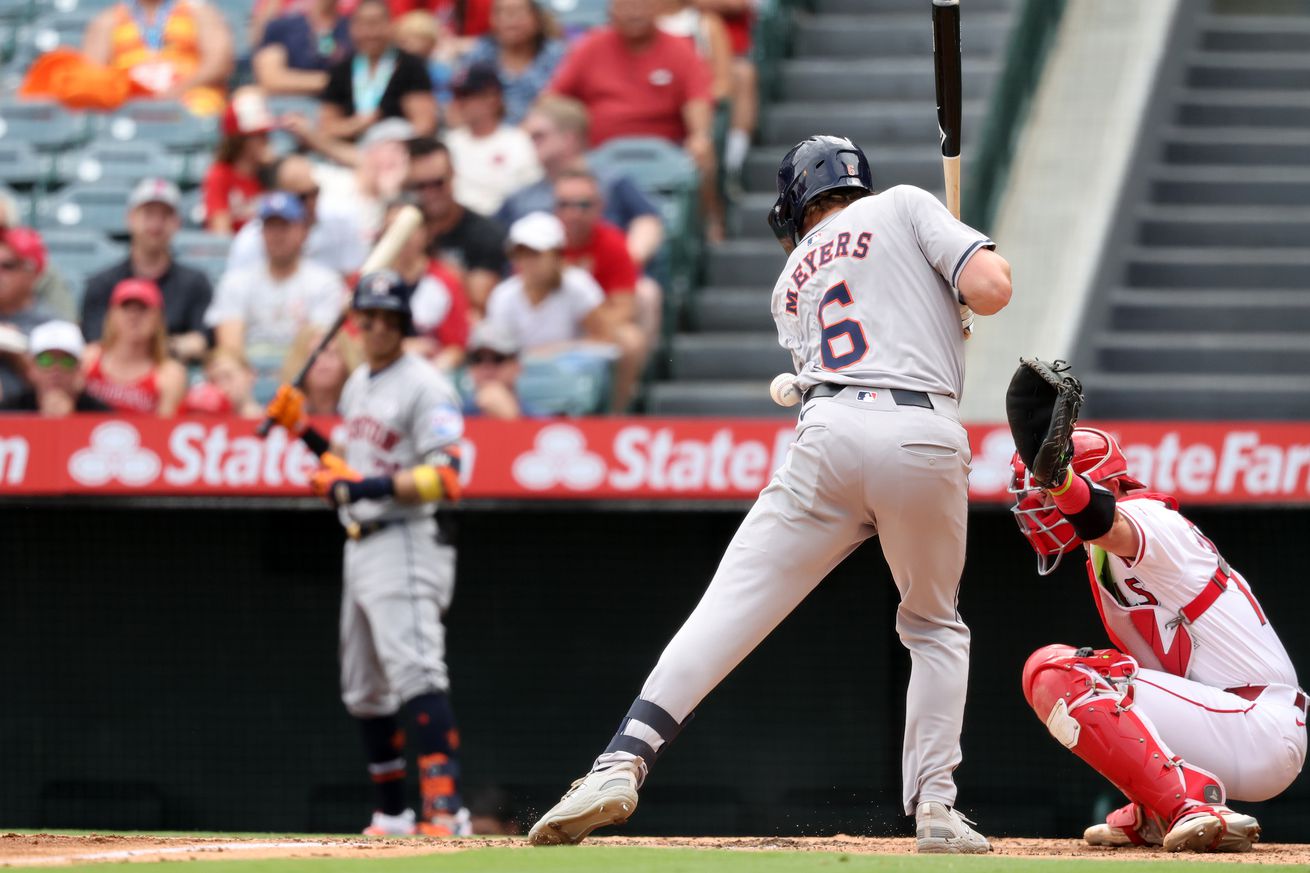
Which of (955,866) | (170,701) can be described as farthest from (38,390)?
(955,866)

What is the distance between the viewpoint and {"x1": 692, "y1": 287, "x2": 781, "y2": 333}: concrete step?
870 centimetres

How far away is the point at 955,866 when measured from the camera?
11.4ft

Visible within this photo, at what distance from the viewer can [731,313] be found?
28.6 feet

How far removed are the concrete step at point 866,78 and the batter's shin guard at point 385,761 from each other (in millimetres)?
4822

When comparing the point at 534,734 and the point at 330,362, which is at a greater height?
the point at 330,362

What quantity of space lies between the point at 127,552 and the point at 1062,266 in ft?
14.4

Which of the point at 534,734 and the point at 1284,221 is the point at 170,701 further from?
the point at 1284,221

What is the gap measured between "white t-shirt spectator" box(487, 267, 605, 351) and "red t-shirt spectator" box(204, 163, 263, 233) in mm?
1879

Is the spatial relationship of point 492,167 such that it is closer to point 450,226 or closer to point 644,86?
point 450,226

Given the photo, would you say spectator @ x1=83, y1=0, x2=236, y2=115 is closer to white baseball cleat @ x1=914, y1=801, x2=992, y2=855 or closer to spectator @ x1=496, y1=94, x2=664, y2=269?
spectator @ x1=496, y1=94, x2=664, y2=269

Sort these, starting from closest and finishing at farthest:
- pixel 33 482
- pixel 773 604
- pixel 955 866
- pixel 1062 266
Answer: pixel 955 866
pixel 773 604
pixel 33 482
pixel 1062 266

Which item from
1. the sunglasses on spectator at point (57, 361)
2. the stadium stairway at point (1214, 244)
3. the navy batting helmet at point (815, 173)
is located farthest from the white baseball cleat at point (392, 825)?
the stadium stairway at point (1214, 244)

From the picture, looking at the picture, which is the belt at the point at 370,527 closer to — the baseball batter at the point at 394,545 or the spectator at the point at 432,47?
the baseball batter at the point at 394,545

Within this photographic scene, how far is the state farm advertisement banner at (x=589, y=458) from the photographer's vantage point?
6.37 metres
